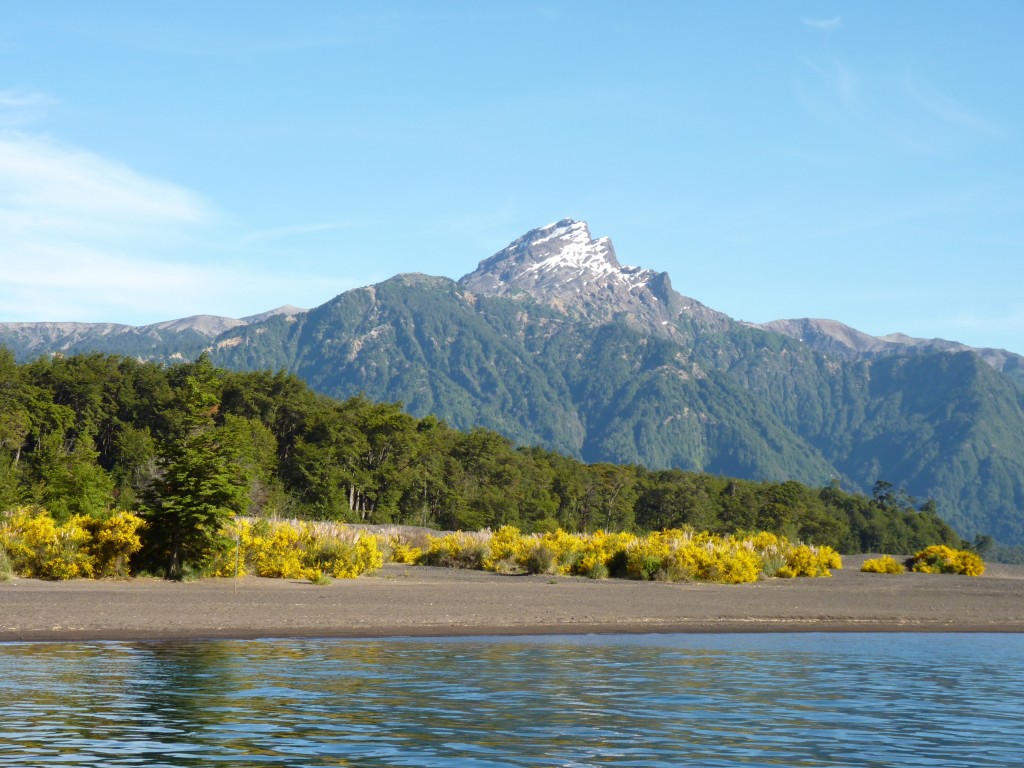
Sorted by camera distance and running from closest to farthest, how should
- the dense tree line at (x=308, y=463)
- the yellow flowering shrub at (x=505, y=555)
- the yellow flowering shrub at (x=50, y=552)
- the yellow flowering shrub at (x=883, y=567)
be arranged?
the yellow flowering shrub at (x=50, y=552) < the yellow flowering shrub at (x=505, y=555) < the yellow flowering shrub at (x=883, y=567) < the dense tree line at (x=308, y=463)


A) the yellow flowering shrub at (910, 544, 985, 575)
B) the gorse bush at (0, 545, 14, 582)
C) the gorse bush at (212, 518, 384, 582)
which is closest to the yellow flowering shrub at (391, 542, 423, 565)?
the gorse bush at (212, 518, 384, 582)

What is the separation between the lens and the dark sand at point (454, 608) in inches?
885

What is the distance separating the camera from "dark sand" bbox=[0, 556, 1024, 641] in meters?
22.5

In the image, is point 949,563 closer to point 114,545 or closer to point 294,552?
point 294,552

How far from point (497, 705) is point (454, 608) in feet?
40.1

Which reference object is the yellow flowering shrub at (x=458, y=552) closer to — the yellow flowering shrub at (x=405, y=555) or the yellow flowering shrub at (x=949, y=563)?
the yellow flowering shrub at (x=405, y=555)

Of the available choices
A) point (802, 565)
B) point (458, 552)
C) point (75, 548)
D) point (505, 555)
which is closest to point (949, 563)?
point (802, 565)

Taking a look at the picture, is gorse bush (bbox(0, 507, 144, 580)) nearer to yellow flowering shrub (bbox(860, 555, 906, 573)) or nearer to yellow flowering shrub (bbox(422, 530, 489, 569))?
yellow flowering shrub (bbox(422, 530, 489, 569))

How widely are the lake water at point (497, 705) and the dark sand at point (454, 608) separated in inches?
84.1

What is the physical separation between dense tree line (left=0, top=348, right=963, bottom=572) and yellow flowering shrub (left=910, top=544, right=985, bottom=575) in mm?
16291

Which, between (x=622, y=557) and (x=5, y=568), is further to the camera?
(x=622, y=557)

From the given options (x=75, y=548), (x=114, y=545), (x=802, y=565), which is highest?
(x=114, y=545)

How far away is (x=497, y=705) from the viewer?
1482 cm

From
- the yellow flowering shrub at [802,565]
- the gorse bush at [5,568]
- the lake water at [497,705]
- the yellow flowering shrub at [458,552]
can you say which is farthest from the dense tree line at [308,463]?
the lake water at [497,705]
